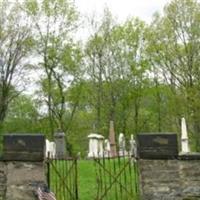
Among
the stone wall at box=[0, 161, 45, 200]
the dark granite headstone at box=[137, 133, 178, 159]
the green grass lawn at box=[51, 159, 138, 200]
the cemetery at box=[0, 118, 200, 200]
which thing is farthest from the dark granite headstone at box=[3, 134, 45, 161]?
the dark granite headstone at box=[137, 133, 178, 159]

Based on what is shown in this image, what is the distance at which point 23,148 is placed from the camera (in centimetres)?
1041

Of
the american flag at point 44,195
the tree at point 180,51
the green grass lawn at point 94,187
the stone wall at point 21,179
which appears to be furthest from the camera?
the tree at point 180,51

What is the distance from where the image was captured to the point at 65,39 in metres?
34.7

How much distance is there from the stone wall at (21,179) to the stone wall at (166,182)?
2124 millimetres

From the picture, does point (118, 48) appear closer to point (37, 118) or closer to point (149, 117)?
point (149, 117)

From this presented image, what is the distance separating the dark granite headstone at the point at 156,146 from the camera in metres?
10.5

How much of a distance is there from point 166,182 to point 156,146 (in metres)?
0.77

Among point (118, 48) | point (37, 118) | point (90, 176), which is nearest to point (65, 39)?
point (118, 48)

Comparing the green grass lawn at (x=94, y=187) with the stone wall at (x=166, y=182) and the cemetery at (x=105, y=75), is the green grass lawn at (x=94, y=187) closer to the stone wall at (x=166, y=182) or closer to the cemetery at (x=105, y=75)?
the stone wall at (x=166, y=182)

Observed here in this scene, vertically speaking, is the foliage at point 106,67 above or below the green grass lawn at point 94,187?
above

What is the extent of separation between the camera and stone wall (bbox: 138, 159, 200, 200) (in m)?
10.4

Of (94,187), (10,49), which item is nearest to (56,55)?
(10,49)

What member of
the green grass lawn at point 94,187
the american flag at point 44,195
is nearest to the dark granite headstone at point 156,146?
the green grass lawn at point 94,187

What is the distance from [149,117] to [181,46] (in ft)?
21.2
